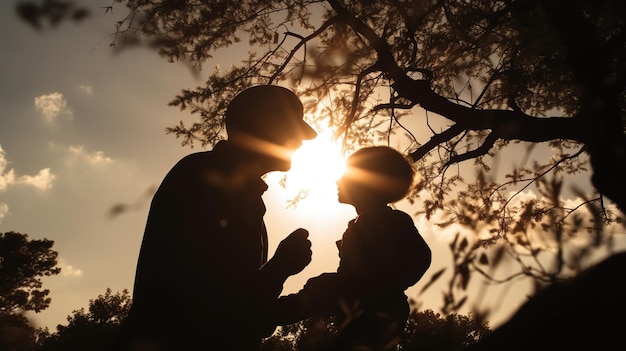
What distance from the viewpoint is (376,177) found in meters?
3.48

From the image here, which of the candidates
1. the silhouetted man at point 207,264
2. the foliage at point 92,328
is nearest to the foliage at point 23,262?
the foliage at point 92,328

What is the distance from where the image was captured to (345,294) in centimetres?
253

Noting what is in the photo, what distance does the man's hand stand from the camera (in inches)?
97.9

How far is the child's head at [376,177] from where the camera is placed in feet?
11.2

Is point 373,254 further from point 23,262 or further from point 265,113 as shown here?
point 23,262

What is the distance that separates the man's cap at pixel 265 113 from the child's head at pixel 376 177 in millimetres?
670

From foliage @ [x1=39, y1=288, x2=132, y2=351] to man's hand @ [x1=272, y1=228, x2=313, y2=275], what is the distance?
39.3 metres

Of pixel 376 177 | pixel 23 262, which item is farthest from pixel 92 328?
pixel 376 177

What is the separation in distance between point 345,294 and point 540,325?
1.73 metres

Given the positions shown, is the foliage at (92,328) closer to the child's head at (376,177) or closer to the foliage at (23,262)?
the foliage at (23,262)

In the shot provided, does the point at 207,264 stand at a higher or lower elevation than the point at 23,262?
lower

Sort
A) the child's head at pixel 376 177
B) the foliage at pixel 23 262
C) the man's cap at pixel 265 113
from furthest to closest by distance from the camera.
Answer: the foliage at pixel 23 262 → the child's head at pixel 376 177 → the man's cap at pixel 265 113

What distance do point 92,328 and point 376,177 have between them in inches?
1749

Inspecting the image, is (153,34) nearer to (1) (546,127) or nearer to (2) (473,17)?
(2) (473,17)
